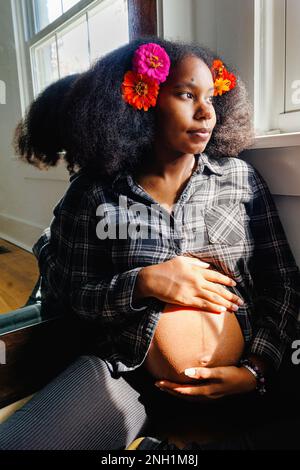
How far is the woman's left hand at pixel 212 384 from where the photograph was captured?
0.86 metres

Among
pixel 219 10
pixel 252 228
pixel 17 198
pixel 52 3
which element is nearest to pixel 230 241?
pixel 252 228

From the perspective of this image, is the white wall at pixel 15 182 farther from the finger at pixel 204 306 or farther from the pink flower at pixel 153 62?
the finger at pixel 204 306

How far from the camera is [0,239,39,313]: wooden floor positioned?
4.87ft

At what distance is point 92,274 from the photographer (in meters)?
1.00

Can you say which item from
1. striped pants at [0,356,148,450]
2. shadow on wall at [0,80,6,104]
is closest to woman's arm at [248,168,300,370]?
striped pants at [0,356,148,450]

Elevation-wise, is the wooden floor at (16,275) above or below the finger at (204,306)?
below

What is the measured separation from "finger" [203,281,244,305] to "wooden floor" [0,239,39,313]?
81cm

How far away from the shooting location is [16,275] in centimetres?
158

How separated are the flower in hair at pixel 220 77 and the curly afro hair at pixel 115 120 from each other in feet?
0.07

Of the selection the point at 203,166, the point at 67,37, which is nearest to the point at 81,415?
the point at 203,166

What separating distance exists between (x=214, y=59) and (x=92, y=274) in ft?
2.13

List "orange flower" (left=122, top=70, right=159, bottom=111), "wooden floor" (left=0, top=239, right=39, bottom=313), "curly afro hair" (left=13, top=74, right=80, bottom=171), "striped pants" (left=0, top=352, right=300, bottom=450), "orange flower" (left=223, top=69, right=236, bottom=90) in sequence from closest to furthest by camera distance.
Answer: "striped pants" (left=0, top=352, right=300, bottom=450)
"orange flower" (left=122, top=70, right=159, bottom=111)
"orange flower" (left=223, top=69, right=236, bottom=90)
"curly afro hair" (left=13, top=74, right=80, bottom=171)
"wooden floor" (left=0, top=239, right=39, bottom=313)

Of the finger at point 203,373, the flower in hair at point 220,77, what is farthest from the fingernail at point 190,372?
the flower in hair at point 220,77

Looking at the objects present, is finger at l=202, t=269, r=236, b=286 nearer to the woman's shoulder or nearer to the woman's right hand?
the woman's right hand
